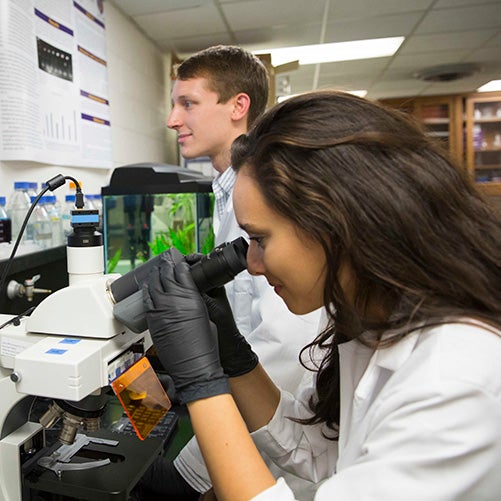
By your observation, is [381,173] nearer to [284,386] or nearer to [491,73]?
[284,386]

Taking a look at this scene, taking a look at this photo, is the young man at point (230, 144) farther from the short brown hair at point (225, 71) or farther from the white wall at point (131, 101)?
the white wall at point (131, 101)

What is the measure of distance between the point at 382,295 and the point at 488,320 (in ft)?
0.48

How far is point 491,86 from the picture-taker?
16.2 feet

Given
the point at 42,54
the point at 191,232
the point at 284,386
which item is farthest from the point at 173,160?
the point at 284,386

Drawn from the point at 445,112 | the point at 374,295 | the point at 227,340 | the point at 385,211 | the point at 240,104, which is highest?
the point at 445,112

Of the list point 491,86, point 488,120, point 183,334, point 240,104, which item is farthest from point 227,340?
point 488,120

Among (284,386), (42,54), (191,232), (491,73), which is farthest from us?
(491,73)

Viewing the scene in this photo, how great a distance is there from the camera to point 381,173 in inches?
24.3

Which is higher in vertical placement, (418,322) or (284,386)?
(418,322)

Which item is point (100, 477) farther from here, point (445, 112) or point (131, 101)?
point (445, 112)

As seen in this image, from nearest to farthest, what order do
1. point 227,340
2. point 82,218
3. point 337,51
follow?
1. point 82,218
2. point 227,340
3. point 337,51

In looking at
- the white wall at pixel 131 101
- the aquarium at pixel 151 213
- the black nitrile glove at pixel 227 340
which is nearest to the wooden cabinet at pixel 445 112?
the white wall at pixel 131 101

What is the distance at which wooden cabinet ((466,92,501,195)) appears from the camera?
17.3ft

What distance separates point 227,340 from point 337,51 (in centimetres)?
315
